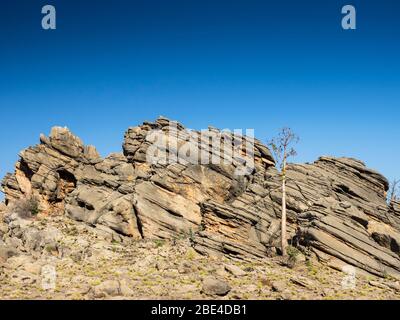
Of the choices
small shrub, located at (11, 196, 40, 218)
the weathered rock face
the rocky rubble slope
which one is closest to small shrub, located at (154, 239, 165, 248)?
the rocky rubble slope

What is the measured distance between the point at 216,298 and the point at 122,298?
22.7 feet

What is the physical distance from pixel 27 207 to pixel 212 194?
84.4 feet

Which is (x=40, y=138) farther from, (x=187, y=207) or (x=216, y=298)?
(x=216, y=298)

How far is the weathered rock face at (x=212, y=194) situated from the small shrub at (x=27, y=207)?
1027mm

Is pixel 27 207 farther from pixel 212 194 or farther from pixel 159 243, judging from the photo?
pixel 212 194

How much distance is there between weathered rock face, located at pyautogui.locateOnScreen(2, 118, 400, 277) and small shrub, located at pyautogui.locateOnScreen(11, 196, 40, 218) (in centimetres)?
103

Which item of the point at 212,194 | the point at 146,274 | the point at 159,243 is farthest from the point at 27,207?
the point at 146,274

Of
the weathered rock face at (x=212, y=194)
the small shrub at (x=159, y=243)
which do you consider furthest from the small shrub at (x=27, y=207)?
the small shrub at (x=159, y=243)

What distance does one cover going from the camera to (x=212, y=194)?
44.7 m

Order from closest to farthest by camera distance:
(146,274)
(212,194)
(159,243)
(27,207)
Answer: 1. (146,274)
2. (159,243)
3. (212,194)
4. (27,207)

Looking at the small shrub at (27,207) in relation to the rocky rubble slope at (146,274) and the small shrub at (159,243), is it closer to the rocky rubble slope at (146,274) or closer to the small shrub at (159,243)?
the rocky rubble slope at (146,274)

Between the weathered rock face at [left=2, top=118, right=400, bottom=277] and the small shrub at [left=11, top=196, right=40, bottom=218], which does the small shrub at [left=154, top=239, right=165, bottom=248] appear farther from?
the small shrub at [left=11, top=196, right=40, bottom=218]

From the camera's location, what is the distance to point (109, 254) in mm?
36344

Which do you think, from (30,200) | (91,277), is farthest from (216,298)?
(30,200)
